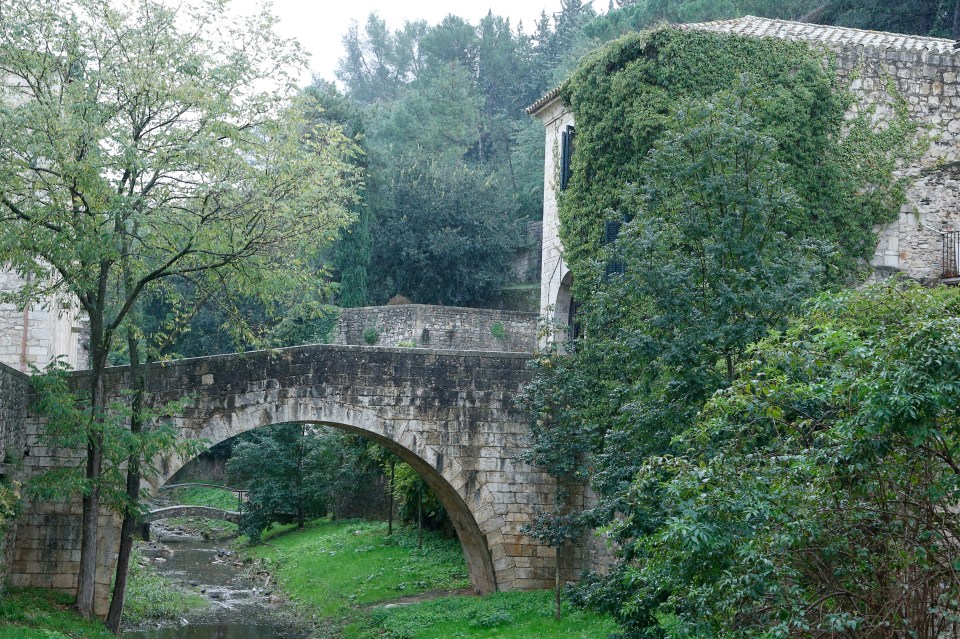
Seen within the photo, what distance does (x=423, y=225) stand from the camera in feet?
123

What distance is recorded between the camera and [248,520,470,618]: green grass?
19078mm

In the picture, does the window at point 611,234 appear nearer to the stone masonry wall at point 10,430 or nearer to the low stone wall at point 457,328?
the stone masonry wall at point 10,430

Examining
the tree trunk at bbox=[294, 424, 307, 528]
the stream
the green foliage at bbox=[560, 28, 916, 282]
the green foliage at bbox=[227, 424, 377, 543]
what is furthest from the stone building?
the tree trunk at bbox=[294, 424, 307, 528]

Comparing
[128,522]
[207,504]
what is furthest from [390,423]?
[207,504]

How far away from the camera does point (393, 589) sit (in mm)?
19047

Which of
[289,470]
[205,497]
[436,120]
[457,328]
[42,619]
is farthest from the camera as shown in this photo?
[436,120]

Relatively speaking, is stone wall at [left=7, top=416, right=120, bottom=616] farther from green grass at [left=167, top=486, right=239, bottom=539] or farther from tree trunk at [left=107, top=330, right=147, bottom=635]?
green grass at [left=167, top=486, right=239, bottom=539]

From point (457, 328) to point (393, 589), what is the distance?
12498 mm

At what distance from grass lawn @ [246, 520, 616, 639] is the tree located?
495 cm

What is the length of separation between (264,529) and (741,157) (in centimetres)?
1993

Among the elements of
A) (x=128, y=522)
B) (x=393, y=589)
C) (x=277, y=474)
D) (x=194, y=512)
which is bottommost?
(x=393, y=589)

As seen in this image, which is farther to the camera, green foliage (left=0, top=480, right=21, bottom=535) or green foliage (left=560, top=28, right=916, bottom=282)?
Answer: green foliage (left=560, top=28, right=916, bottom=282)

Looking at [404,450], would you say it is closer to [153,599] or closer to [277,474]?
[153,599]

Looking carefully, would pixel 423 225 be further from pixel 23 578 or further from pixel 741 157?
pixel 741 157
